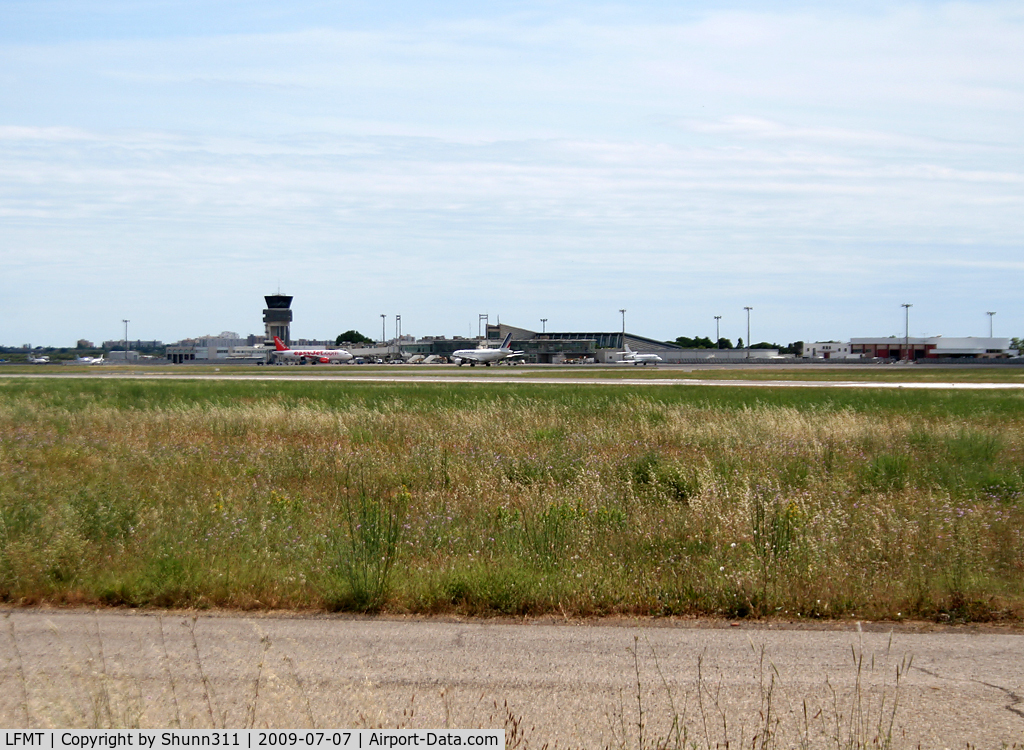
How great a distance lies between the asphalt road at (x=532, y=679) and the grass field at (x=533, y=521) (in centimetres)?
81

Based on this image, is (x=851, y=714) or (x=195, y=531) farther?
(x=195, y=531)

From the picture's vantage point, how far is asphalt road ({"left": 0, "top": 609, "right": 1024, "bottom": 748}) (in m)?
4.96

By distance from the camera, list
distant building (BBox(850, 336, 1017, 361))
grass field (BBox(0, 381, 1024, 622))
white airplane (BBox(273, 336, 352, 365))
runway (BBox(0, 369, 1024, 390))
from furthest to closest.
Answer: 1. distant building (BBox(850, 336, 1017, 361))
2. white airplane (BBox(273, 336, 352, 365))
3. runway (BBox(0, 369, 1024, 390))
4. grass field (BBox(0, 381, 1024, 622))

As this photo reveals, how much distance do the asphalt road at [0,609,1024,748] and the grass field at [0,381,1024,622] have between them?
81cm

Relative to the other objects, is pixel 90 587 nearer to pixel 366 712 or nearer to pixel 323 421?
pixel 366 712

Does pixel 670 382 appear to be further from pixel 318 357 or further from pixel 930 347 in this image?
pixel 930 347

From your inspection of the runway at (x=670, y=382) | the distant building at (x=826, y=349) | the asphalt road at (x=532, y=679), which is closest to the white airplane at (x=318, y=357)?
the runway at (x=670, y=382)

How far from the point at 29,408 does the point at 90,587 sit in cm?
2498

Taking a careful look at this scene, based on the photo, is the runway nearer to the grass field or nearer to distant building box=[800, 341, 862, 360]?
the grass field

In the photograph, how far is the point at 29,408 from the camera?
2959 centimetres

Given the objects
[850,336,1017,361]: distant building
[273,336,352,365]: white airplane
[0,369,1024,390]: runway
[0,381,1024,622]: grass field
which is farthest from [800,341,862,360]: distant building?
[0,381,1024,622]: grass field

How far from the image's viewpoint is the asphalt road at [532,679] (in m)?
4.96

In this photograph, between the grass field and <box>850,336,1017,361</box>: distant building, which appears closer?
the grass field

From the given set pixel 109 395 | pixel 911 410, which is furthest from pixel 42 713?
pixel 109 395
